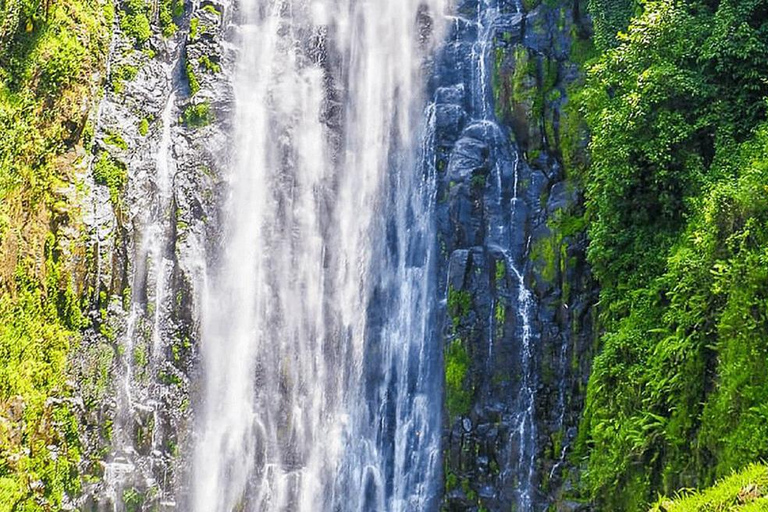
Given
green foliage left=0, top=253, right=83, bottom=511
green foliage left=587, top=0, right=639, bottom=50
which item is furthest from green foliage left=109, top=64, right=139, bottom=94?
green foliage left=587, top=0, right=639, bottom=50

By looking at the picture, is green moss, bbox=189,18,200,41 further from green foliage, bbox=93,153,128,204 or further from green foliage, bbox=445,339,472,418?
green foliage, bbox=445,339,472,418

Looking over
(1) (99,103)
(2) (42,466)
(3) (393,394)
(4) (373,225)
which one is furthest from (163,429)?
(1) (99,103)

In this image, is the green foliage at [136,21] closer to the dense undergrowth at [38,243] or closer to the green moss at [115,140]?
the dense undergrowth at [38,243]

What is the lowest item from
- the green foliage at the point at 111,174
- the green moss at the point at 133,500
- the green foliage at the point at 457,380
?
the green moss at the point at 133,500

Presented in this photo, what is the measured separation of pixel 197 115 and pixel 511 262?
8099mm

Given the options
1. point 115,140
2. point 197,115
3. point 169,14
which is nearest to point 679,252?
point 197,115

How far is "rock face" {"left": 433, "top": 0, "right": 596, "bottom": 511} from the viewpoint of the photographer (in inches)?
480

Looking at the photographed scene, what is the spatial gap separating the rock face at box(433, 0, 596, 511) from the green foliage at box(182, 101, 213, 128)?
17.8 ft

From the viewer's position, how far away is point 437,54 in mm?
15984

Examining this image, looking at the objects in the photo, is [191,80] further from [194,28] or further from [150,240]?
[150,240]

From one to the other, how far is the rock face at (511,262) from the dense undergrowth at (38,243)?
7.61 metres

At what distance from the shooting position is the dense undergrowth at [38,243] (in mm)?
12445

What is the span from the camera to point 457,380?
515 inches

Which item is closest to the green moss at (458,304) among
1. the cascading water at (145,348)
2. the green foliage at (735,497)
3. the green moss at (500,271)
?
the green moss at (500,271)
